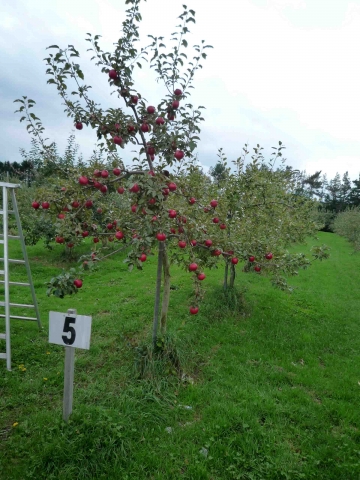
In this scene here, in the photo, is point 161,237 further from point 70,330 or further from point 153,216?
point 70,330

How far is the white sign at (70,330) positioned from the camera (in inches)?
95.1

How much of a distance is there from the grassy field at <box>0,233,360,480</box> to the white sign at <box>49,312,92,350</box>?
29.1 inches

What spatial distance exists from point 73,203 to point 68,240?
381 mm

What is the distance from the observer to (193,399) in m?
3.29

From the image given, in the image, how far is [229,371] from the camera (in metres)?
3.86

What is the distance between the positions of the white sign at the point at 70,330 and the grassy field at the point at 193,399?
74 centimetres

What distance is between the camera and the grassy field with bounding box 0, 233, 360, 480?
8.19 feet

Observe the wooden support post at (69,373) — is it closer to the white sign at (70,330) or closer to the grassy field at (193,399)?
the white sign at (70,330)

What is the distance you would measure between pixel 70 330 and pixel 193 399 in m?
1.58

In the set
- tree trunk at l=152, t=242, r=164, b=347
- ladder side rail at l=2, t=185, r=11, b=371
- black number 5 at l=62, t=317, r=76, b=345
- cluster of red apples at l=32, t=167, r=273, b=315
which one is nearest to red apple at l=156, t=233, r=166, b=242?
cluster of red apples at l=32, t=167, r=273, b=315

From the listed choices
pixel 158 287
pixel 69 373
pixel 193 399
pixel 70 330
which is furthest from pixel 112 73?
pixel 193 399

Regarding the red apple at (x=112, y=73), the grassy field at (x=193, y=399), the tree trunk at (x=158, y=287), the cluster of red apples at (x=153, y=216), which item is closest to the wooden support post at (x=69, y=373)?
the grassy field at (x=193, y=399)

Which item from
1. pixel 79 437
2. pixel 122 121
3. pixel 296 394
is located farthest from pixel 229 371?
pixel 122 121

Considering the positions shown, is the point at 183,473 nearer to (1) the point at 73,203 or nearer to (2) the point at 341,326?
(1) the point at 73,203
